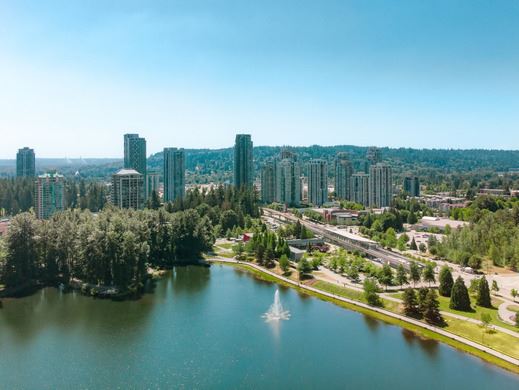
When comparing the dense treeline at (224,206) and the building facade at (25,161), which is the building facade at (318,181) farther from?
the building facade at (25,161)

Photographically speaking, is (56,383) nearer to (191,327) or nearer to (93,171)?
(191,327)

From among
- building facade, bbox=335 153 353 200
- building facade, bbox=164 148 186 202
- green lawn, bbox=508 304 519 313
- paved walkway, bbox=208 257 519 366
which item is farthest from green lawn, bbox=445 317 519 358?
building facade, bbox=164 148 186 202

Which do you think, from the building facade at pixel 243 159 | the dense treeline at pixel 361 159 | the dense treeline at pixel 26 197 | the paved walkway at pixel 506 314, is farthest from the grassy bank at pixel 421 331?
the dense treeline at pixel 361 159

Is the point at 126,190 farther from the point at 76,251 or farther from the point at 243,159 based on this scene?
the point at 243,159

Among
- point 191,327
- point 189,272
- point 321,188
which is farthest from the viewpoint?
point 321,188

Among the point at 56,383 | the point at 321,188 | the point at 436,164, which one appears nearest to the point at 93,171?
the point at 321,188

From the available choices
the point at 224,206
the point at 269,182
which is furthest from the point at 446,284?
the point at 269,182
